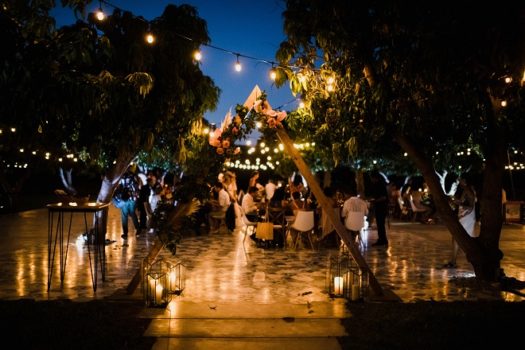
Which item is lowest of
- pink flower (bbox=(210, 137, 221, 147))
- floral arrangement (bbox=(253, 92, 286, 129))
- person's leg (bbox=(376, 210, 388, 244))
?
person's leg (bbox=(376, 210, 388, 244))

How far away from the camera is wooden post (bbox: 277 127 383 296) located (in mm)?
6969

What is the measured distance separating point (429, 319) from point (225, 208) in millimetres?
9165

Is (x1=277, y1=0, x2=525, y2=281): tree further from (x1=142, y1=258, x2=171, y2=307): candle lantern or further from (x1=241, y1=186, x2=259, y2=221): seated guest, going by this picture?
(x1=241, y1=186, x2=259, y2=221): seated guest

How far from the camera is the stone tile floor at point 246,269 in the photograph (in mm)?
7176

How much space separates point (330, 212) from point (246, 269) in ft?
8.04

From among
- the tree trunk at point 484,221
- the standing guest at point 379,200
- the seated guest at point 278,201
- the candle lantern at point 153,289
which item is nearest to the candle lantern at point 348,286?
the tree trunk at point 484,221

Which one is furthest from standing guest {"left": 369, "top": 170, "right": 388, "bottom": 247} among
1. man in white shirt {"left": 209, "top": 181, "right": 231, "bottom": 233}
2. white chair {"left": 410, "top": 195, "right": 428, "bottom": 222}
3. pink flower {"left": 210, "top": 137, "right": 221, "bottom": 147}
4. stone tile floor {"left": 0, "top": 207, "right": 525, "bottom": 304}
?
pink flower {"left": 210, "top": 137, "right": 221, "bottom": 147}

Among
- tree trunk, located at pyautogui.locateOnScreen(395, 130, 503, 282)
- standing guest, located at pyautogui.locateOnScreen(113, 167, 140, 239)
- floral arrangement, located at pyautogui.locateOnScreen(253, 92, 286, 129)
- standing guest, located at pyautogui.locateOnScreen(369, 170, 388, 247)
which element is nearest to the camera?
floral arrangement, located at pyautogui.locateOnScreen(253, 92, 286, 129)

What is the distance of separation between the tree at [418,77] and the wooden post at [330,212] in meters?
1.01

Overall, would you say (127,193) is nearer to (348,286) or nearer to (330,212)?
(330,212)

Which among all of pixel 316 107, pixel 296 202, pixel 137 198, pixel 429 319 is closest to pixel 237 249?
pixel 296 202

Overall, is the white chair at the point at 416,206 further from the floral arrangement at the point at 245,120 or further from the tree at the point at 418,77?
the floral arrangement at the point at 245,120

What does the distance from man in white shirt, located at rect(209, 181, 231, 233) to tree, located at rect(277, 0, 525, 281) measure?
5482 mm

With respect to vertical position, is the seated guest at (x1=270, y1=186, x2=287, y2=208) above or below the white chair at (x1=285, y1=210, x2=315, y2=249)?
above
